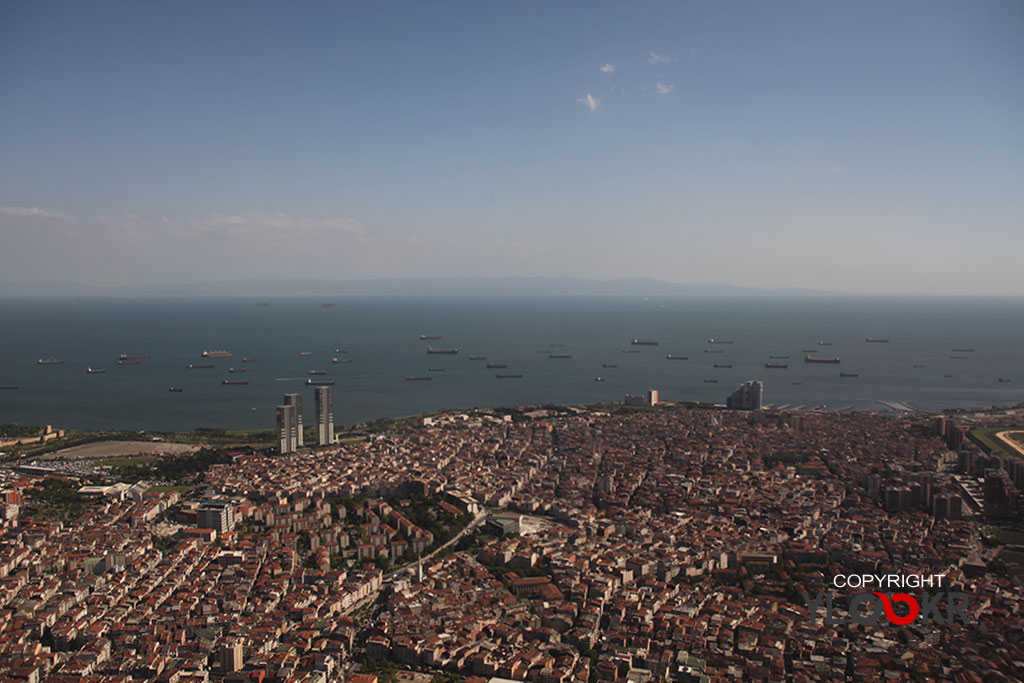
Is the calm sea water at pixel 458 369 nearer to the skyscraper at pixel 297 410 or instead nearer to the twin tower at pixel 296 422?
the twin tower at pixel 296 422

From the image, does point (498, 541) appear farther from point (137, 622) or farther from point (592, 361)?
point (592, 361)

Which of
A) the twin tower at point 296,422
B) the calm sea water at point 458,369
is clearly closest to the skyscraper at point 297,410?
the twin tower at point 296,422

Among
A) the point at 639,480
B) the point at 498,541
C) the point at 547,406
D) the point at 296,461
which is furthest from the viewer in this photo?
the point at 547,406

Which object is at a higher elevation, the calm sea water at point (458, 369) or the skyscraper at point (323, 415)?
the skyscraper at point (323, 415)

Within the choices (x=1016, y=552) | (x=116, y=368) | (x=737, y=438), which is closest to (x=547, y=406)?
(x=737, y=438)

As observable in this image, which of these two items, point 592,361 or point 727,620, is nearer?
point 727,620

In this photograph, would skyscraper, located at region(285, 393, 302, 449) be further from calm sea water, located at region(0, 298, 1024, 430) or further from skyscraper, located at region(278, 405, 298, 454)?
calm sea water, located at region(0, 298, 1024, 430)
